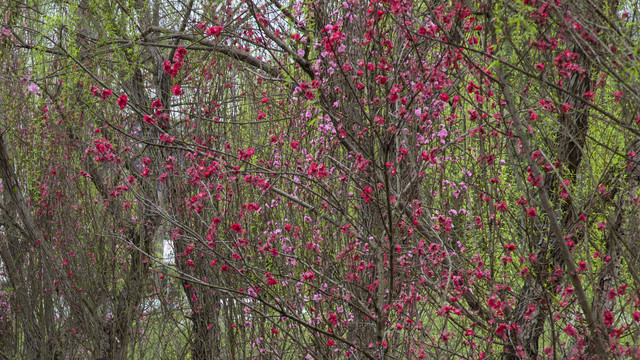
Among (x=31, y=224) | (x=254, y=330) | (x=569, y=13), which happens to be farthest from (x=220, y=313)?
(x=569, y=13)

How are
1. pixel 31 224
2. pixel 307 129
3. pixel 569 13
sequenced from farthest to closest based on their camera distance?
pixel 31 224
pixel 307 129
pixel 569 13

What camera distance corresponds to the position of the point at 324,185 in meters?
3.28

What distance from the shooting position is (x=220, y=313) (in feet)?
20.8

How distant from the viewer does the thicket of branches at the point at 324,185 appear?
10.5 ft

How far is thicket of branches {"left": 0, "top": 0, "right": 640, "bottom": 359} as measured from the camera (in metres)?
3.21

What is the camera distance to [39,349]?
7.33 m

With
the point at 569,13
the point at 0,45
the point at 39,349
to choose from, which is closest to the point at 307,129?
the point at 569,13

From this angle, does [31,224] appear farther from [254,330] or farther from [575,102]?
[575,102]

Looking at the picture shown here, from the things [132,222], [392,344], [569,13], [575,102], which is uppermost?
[132,222]

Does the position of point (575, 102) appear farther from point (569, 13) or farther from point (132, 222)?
point (132, 222)

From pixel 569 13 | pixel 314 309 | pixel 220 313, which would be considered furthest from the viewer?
pixel 220 313

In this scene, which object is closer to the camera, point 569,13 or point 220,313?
point 569,13

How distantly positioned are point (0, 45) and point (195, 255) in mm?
3092

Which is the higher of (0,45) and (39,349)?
(0,45)
